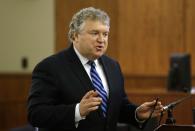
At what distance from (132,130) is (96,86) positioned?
780 mm

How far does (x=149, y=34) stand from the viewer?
7.99 metres

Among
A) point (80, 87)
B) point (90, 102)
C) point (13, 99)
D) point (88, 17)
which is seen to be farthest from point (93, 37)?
point (13, 99)

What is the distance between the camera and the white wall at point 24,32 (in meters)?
7.87

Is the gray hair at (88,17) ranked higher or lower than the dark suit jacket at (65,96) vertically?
higher

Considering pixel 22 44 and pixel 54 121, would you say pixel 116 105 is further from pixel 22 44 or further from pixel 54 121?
pixel 22 44

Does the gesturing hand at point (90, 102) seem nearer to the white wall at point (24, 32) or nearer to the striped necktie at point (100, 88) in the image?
the striped necktie at point (100, 88)

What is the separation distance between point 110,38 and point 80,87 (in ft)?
17.8

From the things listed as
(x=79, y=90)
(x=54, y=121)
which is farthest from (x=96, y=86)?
(x=54, y=121)

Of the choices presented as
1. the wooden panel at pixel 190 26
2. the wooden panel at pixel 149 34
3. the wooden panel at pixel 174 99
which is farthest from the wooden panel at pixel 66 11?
the wooden panel at pixel 174 99

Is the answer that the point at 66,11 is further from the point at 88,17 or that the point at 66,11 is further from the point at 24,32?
the point at 88,17

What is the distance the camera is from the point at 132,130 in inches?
132

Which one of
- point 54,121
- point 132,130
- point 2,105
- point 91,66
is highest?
point 91,66

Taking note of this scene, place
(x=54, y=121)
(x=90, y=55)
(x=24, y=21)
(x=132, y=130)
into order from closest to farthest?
(x=54, y=121), (x=90, y=55), (x=132, y=130), (x=24, y=21)

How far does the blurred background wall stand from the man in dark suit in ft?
A: 16.9
